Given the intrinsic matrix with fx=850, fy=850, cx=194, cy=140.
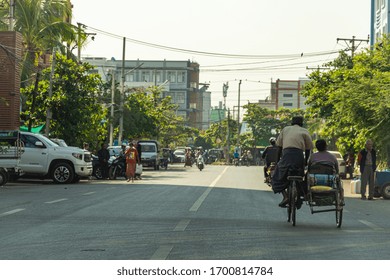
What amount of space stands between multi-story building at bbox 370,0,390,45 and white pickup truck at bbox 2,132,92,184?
40.1 metres

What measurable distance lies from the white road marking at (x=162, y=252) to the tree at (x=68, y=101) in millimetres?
32802

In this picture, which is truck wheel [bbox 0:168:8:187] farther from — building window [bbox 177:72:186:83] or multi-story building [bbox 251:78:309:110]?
multi-story building [bbox 251:78:309:110]

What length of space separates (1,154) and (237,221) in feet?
57.8

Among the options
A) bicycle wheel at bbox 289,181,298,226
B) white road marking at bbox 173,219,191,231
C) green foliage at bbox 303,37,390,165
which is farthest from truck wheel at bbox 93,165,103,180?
bicycle wheel at bbox 289,181,298,226

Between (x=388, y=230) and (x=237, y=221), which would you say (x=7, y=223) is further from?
(x=388, y=230)

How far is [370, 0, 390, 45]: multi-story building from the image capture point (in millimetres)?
69062

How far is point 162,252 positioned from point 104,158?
29186mm

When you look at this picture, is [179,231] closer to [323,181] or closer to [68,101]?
[323,181]

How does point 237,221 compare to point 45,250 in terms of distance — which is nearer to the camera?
point 45,250

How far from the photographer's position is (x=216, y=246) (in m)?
10.9

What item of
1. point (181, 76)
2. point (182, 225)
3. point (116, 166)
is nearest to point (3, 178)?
point (116, 166)

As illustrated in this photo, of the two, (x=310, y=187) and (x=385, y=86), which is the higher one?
(x=385, y=86)

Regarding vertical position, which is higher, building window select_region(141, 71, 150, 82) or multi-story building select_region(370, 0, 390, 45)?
building window select_region(141, 71, 150, 82)

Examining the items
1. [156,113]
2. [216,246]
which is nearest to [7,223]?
[216,246]
